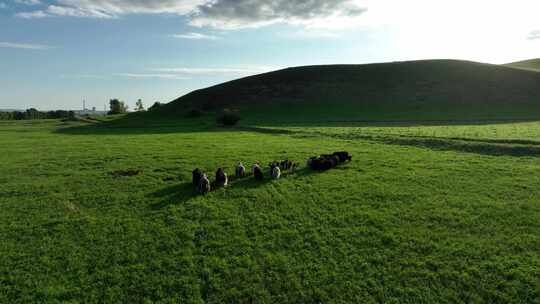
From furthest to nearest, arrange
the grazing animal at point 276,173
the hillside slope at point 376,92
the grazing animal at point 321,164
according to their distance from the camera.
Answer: the hillside slope at point 376,92 → the grazing animal at point 321,164 → the grazing animal at point 276,173

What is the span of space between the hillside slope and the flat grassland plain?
4737cm

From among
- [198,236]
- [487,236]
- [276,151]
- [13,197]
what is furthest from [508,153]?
[13,197]

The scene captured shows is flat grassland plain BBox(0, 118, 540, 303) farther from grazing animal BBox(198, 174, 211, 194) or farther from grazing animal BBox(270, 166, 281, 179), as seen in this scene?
grazing animal BBox(270, 166, 281, 179)

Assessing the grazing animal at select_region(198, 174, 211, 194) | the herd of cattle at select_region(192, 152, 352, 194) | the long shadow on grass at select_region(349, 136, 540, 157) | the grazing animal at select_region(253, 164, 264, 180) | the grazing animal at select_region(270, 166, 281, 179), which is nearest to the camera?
the grazing animal at select_region(198, 174, 211, 194)

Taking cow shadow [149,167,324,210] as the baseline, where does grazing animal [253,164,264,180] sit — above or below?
above

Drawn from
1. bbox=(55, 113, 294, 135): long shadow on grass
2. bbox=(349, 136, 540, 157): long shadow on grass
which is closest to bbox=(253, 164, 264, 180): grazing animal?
bbox=(349, 136, 540, 157): long shadow on grass

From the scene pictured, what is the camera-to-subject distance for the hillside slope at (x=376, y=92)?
226ft

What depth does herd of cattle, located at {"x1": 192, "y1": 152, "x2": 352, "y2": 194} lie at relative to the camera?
15.2 metres

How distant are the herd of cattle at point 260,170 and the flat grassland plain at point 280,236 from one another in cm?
67

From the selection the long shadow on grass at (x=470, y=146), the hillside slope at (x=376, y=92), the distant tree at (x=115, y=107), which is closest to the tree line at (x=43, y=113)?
the distant tree at (x=115, y=107)

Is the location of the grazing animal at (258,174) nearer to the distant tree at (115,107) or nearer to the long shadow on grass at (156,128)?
the long shadow on grass at (156,128)

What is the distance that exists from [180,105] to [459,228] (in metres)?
95.0

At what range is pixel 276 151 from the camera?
80.3ft

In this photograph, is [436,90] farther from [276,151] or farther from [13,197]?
[13,197]
